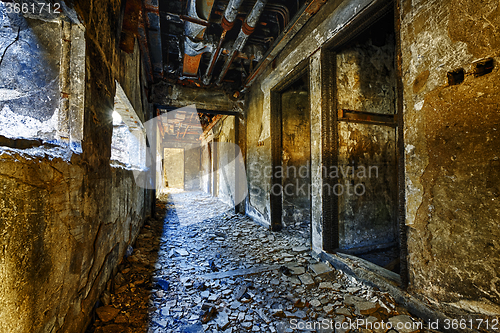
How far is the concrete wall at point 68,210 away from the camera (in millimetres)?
896

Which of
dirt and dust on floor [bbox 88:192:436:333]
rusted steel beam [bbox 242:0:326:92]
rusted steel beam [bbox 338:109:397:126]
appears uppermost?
rusted steel beam [bbox 242:0:326:92]

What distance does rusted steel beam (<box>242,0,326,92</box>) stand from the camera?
9.53 ft

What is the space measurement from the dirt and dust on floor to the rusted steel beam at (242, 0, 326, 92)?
3.39 metres

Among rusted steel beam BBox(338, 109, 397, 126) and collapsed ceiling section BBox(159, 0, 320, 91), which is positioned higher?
collapsed ceiling section BBox(159, 0, 320, 91)

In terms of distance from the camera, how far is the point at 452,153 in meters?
1.56

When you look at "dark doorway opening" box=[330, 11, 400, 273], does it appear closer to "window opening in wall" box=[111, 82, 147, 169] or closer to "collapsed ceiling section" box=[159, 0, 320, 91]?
"collapsed ceiling section" box=[159, 0, 320, 91]

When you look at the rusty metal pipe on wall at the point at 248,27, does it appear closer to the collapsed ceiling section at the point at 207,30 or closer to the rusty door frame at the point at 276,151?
the collapsed ceiling section at the point at 207,30

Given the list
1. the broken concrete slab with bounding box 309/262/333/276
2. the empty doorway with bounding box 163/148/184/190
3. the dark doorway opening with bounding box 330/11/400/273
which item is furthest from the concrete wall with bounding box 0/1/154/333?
the empty doorway with bounding box 163/148/184/190

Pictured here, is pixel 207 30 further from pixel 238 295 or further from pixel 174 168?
pixel 174 168

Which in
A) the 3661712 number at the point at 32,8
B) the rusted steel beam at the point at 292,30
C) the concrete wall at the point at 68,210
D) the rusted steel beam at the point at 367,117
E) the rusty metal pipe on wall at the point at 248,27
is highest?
the rusty metal pipe on wall at the point at 248,27

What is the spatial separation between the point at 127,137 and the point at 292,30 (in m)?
3.25

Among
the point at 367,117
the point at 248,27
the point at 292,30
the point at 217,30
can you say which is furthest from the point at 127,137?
the point at 367,117

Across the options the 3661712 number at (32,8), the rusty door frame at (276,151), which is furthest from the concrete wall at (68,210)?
the rusty door frame at (276,151)

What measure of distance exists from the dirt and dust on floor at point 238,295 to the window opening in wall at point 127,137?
138cm
